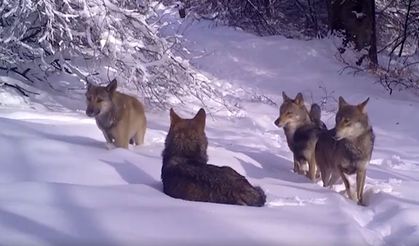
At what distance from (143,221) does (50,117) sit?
6080mm

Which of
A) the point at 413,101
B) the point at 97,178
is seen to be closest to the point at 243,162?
the point at 97,178

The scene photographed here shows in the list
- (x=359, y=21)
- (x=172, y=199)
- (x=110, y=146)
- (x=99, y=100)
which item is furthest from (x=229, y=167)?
(x=359, y=21)

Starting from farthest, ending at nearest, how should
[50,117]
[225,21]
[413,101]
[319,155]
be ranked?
[225,21]
[413,101]
[50,117]
[319,155]

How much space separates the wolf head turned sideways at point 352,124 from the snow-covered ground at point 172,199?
724mm

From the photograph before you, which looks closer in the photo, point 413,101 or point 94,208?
point 94,208

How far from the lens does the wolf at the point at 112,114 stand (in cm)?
873

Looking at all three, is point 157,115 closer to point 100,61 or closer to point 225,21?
point 100,61

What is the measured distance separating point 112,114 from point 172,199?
130 inches

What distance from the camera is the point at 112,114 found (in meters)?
8.80

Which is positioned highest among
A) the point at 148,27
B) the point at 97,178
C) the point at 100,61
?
the point at 148,27

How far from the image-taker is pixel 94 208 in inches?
199

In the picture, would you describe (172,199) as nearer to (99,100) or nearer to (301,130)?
(99,100)

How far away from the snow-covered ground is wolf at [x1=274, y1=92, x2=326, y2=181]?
1.18ft

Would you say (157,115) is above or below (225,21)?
below
